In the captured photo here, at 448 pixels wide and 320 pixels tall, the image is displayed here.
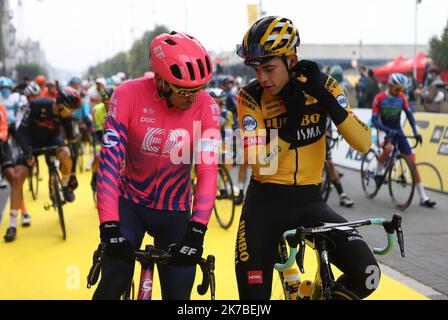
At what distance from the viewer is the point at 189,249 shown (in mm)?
2979

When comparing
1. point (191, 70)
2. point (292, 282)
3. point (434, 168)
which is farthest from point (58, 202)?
point (434, 168)

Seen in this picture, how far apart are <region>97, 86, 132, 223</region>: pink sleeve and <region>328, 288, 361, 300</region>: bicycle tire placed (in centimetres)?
114

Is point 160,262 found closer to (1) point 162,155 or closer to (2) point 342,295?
(1) point 162,155

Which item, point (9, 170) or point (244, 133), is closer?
point (244, 133)

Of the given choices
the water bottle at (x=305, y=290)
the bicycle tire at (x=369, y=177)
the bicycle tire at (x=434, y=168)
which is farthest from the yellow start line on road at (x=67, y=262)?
the bicycle tire at (x=434, y=168)

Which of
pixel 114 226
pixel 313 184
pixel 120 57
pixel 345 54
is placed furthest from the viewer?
pixel 120 57

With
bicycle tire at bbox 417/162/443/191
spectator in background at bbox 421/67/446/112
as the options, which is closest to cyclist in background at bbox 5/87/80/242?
bicycle tire at bbox 417/162/443/191

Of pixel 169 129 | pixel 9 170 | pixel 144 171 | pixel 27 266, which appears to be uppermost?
pixel 169 129

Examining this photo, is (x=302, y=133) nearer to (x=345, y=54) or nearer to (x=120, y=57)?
(x=345, y=54)

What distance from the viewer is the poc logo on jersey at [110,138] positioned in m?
3.27

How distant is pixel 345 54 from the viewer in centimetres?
7575

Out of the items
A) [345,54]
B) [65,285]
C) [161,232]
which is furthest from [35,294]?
[345,54]

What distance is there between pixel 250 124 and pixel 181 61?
1.95 feet

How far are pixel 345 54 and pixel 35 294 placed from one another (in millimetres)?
73088
